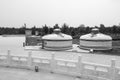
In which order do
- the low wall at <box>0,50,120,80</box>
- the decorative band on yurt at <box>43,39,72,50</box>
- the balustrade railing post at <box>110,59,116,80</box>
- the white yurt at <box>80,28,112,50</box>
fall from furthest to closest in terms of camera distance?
1. the decorative band on yurt at <box>43,39,72,50</box>
2. the white yurt at <box>80,28,112,50</box>
3. the low wall at <box>0,50,120,80</box>
4. the balustrade railing post at <box>110,59,116,80</box>

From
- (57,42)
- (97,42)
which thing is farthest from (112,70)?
(57,42)

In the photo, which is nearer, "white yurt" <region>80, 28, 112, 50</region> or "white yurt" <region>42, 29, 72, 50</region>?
"white yurt" <region>80, 28, 112, 50</region>

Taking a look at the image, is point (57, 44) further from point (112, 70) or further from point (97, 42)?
point (112, 70)

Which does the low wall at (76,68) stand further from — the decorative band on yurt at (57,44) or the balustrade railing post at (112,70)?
the decorative band on yurt at (57,44)

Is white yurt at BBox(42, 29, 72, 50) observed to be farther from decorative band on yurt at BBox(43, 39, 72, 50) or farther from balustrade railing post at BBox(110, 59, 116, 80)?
balustrade railing post at BBox(110, 59, 116, 80)

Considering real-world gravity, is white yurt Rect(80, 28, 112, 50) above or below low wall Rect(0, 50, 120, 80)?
above

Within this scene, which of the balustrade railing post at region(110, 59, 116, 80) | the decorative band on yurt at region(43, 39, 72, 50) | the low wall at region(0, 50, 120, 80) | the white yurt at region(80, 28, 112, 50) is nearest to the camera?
the balustrade railing post at region(110, 59, 116, 80)

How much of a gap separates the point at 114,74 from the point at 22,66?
197 inches

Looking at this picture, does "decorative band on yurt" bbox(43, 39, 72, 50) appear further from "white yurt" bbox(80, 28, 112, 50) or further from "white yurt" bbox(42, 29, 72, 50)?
"white yurt" bbox(80, 28, 112, 50)

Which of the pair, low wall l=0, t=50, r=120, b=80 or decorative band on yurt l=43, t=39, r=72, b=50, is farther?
decorative band on yurt l=43, t=39, r=72, b=50

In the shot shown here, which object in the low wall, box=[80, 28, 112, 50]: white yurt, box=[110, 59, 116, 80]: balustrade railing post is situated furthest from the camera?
box=[80, 28, 112, 50]: white yurt

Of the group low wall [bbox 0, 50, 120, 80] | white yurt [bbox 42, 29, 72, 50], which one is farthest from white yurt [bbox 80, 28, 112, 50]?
low wall [bbox 0, 50, 120, 80]

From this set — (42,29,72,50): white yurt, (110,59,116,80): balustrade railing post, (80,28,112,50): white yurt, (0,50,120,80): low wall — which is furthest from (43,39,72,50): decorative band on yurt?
(110,59,116,80): balustrade railing post

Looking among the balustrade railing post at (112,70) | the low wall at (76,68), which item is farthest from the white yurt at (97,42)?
the balustrade railing post at (112,70)
